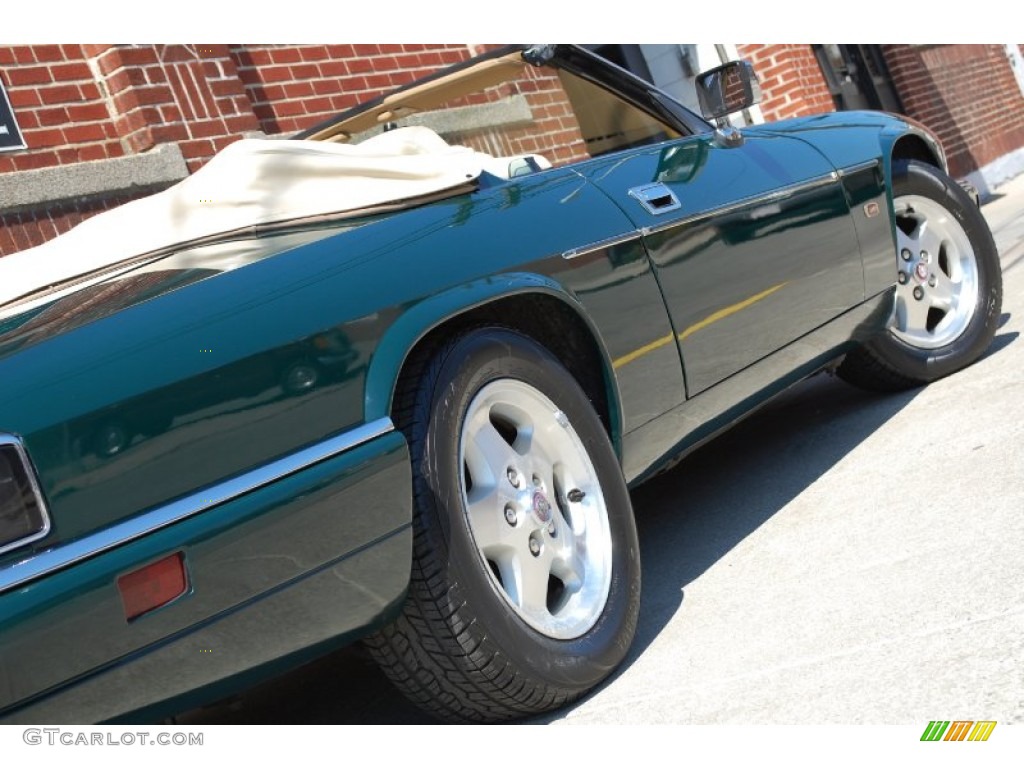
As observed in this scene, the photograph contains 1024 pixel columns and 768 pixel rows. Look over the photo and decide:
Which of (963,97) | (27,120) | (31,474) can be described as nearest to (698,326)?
(31,474)

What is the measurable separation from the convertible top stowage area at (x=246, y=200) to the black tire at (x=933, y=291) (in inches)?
83.1

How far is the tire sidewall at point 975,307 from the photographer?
16.6 feet

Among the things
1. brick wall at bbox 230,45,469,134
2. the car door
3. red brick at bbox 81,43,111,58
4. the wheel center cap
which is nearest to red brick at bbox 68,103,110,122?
red brick at bbox 81,43,111,58

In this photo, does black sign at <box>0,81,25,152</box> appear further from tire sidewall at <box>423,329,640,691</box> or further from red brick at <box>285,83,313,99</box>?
tire sidewall at <box>423,329,640,691</box>

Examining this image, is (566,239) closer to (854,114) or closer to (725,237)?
(725,237)

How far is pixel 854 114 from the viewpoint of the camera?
5.17 metres

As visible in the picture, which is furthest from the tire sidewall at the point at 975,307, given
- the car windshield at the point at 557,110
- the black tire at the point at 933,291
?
the car windshield at the point at 557,110

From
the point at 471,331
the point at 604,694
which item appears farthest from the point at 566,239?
the point at 604,694

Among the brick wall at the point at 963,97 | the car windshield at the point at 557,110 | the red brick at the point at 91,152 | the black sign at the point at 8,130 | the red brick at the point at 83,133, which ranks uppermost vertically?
the black sign at the point at 8,130

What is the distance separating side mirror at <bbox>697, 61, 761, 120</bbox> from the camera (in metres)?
4.50

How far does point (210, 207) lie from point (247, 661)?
132cm

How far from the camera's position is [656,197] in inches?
145

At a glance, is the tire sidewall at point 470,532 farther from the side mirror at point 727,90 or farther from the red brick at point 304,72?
the red brick at point 304,72

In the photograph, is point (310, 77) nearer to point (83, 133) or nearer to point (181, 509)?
point (83, 133)
